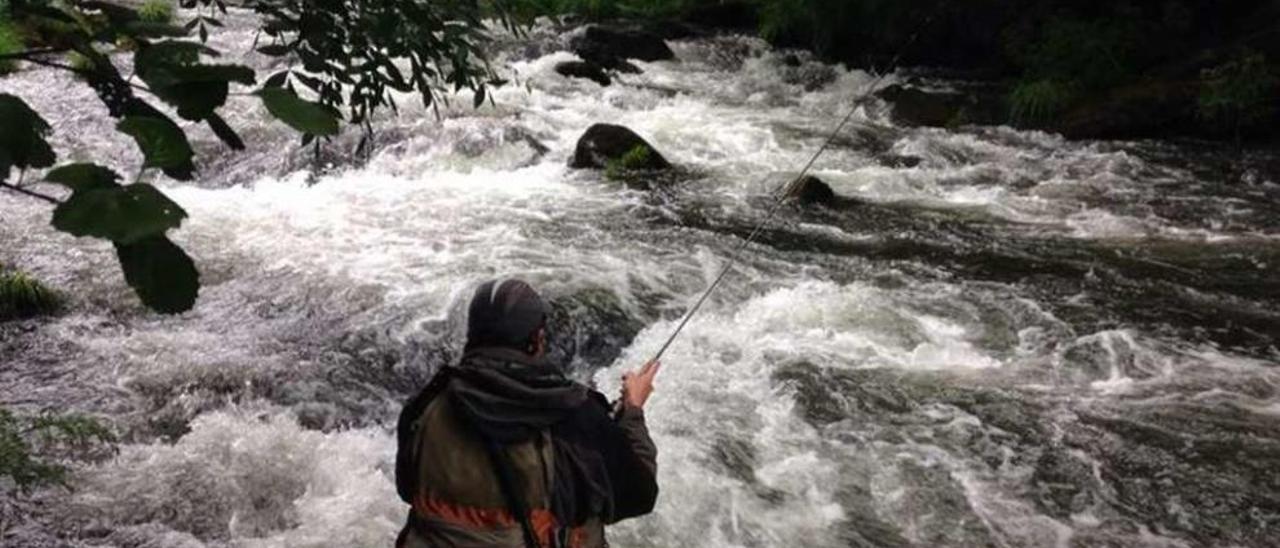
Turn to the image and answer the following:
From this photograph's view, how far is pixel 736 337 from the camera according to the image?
6355 millimetres

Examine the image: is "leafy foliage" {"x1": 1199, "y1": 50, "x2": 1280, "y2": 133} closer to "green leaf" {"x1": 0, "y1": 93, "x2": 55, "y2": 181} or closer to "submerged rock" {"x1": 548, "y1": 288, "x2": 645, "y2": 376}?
"submerged rock" {"x1": 548, "y1": 288, "x2": 645, "y2": 376}

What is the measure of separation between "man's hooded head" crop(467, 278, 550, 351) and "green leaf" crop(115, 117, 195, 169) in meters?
1.13

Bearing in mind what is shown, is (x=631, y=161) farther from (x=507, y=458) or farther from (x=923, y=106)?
(x=507, y=458)

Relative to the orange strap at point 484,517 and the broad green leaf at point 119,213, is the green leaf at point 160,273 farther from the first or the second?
the orange strap at point 484,517

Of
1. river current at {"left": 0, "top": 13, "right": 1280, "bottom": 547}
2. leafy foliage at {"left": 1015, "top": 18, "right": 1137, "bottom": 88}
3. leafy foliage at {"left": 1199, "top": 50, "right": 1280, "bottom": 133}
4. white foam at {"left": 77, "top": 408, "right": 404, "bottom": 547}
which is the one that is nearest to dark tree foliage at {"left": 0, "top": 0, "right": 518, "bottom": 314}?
river current at {"left": 0, "top": 13, "right": 1280, "bottom": 547}

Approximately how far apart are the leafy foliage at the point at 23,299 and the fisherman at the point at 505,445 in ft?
17.5

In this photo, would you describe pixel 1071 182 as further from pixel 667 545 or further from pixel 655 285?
pixel 667 545

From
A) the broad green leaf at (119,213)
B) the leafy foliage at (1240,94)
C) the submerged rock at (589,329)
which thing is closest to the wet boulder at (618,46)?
the leafy foliage at (1240,94)

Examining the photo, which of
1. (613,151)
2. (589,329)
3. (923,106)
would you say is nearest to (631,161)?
(613,151)

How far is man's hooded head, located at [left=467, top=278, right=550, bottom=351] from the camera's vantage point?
208 centimetres

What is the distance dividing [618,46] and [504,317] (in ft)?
50.2

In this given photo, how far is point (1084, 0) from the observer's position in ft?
44.8

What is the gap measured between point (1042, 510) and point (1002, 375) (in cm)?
141

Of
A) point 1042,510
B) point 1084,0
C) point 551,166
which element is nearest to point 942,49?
point 1084,0
